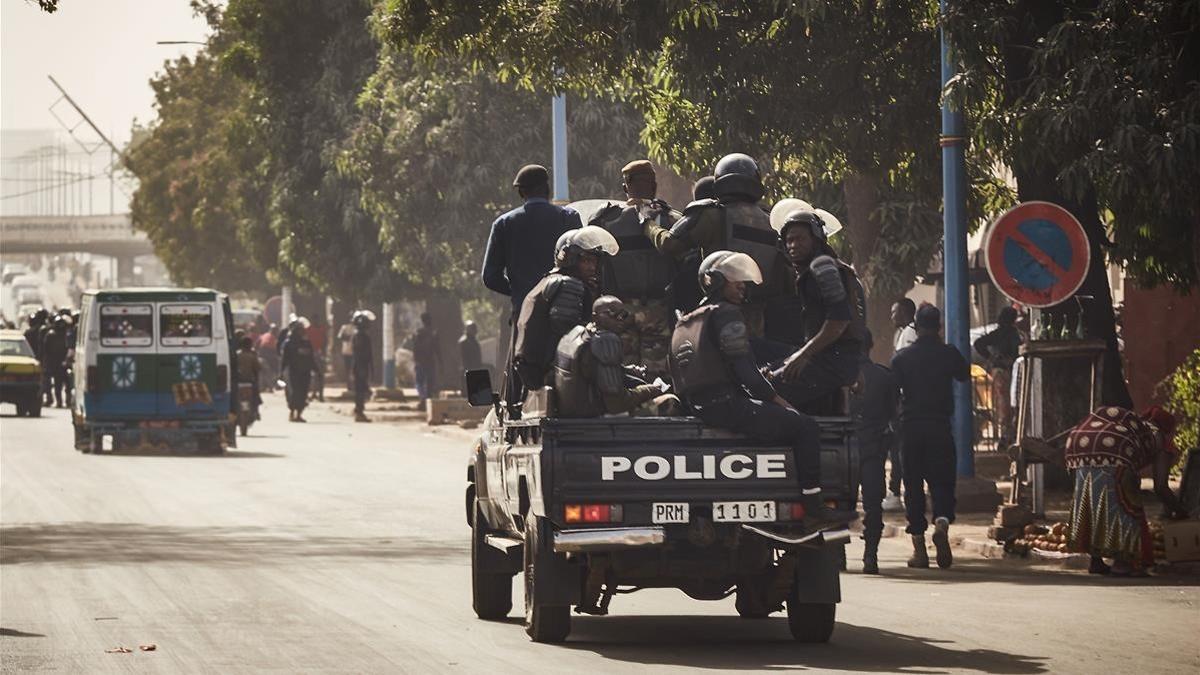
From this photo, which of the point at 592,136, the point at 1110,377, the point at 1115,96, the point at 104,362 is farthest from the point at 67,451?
the point at 1115,96

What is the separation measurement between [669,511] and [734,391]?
2.26ft

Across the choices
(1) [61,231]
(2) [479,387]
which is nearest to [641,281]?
A: (2) [479,387]

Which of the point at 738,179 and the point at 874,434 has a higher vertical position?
the point at 738,179

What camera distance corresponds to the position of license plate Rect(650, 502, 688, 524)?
11.2m

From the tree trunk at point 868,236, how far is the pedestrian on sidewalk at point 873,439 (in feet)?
33.2

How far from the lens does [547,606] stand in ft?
38.4

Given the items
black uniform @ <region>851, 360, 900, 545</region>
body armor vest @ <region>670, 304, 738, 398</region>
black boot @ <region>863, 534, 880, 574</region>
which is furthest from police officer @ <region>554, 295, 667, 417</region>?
black boot @ <region>863, 534, 880, 574</region>

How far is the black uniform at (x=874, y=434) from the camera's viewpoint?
52.3 feet

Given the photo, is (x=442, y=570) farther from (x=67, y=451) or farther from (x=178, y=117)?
(x=178, y=117)

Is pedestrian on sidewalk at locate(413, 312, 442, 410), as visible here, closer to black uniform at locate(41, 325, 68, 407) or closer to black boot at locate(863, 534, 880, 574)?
black uniform at locate(41, 325, 68, 407)

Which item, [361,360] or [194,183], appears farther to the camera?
[194,183]

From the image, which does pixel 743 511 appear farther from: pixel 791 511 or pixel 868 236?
pixel 868 236

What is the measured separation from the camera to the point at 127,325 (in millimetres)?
32125

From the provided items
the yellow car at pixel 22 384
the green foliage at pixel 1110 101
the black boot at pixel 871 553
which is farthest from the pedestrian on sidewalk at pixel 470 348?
the black boot at pixel 871 553
